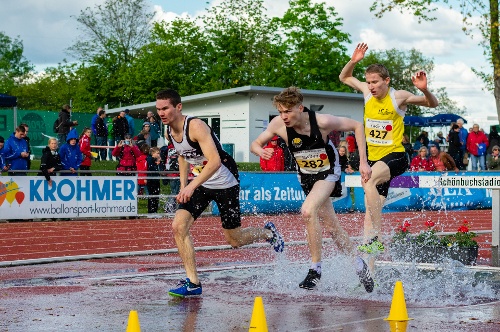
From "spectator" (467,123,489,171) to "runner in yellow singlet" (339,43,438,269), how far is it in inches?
811

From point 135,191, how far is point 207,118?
20438 millimetres

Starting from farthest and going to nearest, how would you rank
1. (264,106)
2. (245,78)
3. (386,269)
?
(245,78)
(264,106)
(386,269)

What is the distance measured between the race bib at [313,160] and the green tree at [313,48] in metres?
56.7

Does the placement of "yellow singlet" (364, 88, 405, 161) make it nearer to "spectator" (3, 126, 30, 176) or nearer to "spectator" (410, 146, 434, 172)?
"spectator" (3, 126, 30, 176)

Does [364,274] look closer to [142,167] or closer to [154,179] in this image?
[154,179]

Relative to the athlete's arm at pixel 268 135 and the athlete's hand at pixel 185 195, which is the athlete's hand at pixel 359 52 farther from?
the athlete's hand at pixel 185 195

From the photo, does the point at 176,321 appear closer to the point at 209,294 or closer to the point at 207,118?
the point at 209,294

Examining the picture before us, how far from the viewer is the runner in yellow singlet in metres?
10.0

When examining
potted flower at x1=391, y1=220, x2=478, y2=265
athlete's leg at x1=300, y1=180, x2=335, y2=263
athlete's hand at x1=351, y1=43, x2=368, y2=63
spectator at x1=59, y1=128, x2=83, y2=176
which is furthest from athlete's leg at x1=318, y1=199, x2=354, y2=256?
spectator at x1=59, y1=128, x2=83, y2=176

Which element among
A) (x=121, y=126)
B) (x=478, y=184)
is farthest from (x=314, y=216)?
(x=121, y=126)

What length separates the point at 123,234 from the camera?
1819 centimetres

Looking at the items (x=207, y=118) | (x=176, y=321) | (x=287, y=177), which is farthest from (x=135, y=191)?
(x=207, y=118)

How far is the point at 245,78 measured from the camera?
68.4 meters

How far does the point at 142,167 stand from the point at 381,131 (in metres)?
13.3
